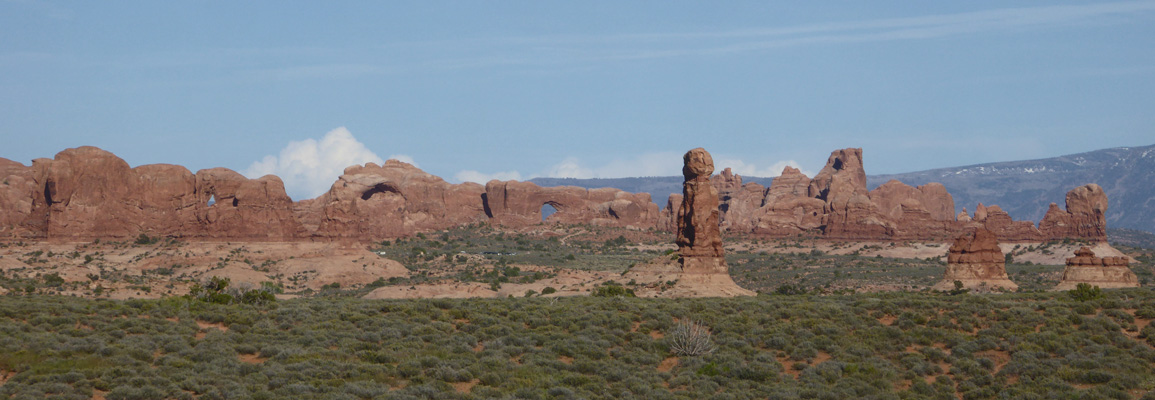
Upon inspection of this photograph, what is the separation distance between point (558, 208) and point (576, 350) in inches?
4358

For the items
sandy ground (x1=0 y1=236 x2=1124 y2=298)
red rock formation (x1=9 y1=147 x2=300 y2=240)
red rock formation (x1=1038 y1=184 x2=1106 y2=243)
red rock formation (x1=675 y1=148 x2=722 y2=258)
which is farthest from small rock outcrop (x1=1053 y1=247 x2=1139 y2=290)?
red rock formation (x1=1038 y1=184 x2=1106 y2=243)

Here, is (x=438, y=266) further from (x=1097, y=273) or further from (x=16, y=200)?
(x=1097, y=273)

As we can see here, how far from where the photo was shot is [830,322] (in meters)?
34.1

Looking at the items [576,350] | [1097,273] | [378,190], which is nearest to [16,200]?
[378,190]

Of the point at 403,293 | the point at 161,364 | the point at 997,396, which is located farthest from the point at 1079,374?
the point at 403,293

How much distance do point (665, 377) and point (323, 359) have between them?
8713 millimetres

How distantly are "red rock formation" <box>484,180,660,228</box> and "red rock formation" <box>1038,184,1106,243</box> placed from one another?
1835 inches

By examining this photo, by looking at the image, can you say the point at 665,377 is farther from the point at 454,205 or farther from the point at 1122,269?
the point at 454,205

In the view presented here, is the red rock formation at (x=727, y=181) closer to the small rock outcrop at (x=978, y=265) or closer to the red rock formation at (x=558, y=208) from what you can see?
the red rock formation at (x=558, y=208)

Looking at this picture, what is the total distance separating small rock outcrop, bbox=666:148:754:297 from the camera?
4800cm

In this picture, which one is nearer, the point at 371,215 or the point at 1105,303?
the point at 1105,303

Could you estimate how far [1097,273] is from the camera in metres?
48.6

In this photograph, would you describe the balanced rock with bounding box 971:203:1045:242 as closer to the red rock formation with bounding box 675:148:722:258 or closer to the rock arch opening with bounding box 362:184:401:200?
the rock arch opening with bounding box 362:184:401:200

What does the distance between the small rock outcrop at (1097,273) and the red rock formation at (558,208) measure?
283 feet
